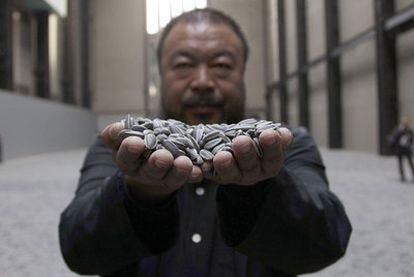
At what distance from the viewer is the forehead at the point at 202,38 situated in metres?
2.21

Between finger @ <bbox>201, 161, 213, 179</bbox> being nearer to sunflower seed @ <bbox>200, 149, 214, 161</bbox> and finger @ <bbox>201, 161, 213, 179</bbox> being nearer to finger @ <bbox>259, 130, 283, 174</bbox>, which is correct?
sunflower seed @ <bbox>200, 149, 214, 161</bbox>

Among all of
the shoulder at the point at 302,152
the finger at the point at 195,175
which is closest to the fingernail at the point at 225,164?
the finger at the point at 195,175

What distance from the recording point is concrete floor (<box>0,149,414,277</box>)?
414cm

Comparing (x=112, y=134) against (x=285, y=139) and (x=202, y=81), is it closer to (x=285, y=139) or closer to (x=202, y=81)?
(x=285, y=139)

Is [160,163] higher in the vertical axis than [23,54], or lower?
lower

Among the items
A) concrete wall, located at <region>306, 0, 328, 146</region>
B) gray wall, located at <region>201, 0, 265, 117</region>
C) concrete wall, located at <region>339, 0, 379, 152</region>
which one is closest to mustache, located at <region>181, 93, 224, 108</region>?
concrete wall, located at <region>339, 0, 379, 152</region>

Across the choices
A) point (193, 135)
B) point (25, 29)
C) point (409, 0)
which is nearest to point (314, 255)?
point (193, 135)

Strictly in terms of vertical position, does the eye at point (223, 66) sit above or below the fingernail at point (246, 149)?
above

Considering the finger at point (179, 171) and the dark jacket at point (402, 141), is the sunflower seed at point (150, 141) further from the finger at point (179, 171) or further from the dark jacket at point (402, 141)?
the dark jacket at point (402, 141)

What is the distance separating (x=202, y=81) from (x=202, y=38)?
7.6 inches

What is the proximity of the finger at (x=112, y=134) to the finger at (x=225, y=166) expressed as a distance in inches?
11.4

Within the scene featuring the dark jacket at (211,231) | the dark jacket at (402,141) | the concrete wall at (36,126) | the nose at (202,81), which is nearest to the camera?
the dark jacket at (211,231)

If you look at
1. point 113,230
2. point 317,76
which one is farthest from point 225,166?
point 317,76

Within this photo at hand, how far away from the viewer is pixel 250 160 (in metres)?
1.26
